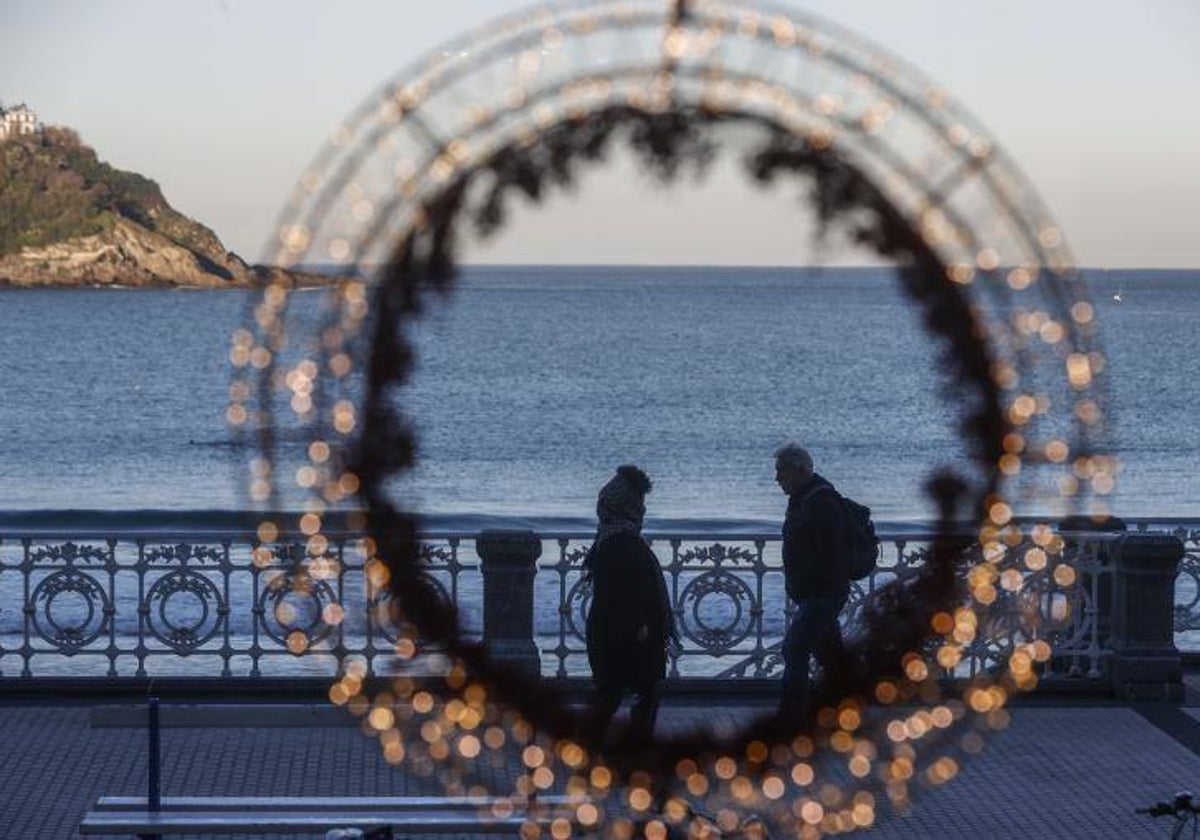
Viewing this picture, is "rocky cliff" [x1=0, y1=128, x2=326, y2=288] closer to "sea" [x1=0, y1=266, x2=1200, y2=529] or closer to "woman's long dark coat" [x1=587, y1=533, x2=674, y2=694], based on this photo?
"sea" [x1=0, y1=266, x2=1200, y2=529]

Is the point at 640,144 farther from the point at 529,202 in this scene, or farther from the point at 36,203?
the point at 36,203

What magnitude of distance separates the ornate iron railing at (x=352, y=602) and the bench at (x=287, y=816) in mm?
694

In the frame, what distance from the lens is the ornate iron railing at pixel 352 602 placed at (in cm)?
535

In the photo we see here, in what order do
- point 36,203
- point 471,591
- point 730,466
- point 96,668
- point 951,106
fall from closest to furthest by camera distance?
point 951,106
point 96,668
point 471,591
point 730,466
point 36,203

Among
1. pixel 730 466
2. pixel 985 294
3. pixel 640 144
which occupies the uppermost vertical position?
pixel 640 144

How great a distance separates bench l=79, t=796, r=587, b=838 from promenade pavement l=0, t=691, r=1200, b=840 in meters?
1.55

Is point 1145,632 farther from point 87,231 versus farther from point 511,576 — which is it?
point 87,231

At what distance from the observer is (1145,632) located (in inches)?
540

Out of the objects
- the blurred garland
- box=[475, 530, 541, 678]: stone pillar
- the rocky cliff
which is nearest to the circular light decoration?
the blurred garland

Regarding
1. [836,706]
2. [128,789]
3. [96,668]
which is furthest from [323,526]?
[96,668]

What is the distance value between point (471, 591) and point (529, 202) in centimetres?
2378

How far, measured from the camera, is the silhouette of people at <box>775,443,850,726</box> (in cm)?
925

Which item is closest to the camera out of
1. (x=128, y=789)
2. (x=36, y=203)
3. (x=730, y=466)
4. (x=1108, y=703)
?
(x=128, y=789)

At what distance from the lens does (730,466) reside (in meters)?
59.1
